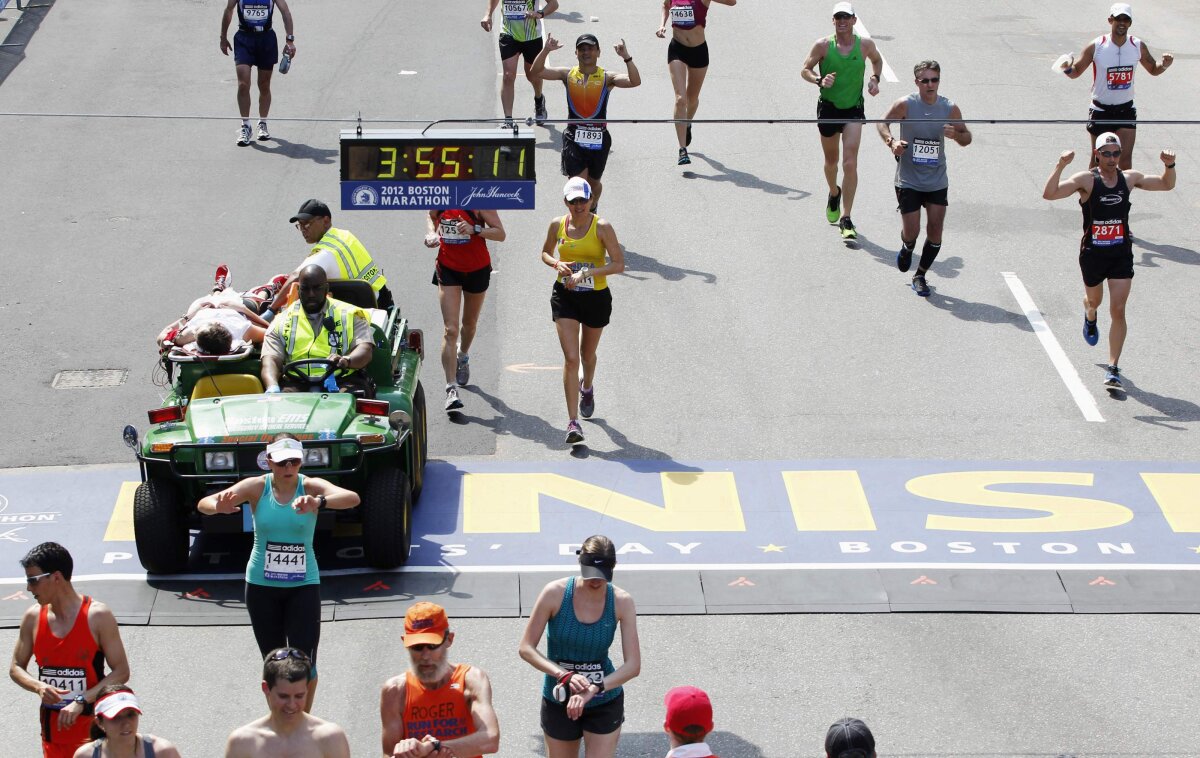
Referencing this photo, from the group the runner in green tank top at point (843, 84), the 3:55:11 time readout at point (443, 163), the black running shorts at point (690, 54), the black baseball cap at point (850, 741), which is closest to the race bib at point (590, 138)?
the runner in green tank top at point (843, 84)

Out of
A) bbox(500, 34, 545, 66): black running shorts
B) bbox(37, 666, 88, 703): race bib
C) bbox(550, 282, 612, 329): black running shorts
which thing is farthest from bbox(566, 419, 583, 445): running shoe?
bbox(500, 34, 545, 66): black running shorts

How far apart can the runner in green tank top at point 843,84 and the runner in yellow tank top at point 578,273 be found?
4.42 meters

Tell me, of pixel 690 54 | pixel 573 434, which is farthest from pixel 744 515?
pixel 690 54

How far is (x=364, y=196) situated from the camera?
1219 centimetres

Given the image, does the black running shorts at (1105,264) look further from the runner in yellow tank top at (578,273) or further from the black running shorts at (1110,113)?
the runner in yellow tank top at (578,273)

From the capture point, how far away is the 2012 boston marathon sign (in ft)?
39.6

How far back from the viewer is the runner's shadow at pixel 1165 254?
16.2 meters

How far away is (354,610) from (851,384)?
214 inches

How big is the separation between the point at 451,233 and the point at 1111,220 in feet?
18.0

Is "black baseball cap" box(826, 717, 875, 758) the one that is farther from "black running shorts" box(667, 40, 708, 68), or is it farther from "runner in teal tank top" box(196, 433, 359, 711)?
"black running shorts" box(667, 40, 708, 68)

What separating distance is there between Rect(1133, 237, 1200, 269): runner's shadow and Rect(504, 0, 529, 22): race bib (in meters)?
7.27

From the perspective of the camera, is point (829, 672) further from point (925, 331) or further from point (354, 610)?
point (925, 331)

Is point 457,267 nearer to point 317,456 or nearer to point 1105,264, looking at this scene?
point 317,456

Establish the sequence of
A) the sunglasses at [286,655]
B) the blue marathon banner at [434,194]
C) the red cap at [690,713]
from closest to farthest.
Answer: the red cap at [690,713] < the sunglasses at [286,655] < the blue marathon banner at [434,194]
